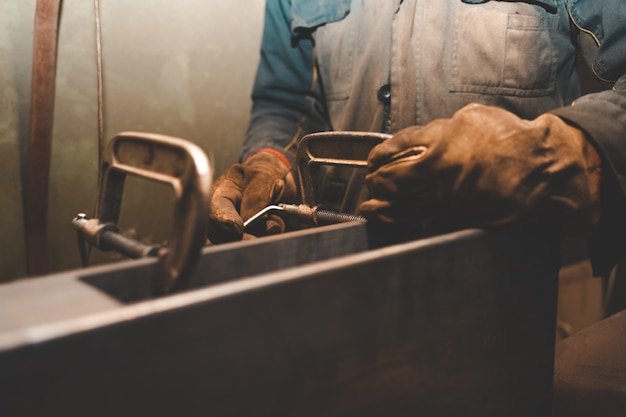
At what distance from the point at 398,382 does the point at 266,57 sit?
1.45 metres

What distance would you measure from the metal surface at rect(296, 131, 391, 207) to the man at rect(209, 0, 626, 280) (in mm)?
65

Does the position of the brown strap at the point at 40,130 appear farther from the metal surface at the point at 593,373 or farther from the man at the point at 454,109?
the metal surface at the point at 593,373

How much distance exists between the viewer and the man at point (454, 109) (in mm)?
747

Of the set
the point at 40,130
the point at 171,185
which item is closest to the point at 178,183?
the point at 171,185

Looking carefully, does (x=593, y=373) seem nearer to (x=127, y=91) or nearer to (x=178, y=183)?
(x=178, y=183)

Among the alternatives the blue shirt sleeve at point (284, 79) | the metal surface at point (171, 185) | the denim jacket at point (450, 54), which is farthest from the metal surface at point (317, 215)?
the blue shirt sleeve at point (284, 79)

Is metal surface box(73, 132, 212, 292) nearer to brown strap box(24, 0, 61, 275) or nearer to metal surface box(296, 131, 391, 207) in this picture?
metal surface box(296, 131, 391, 207)

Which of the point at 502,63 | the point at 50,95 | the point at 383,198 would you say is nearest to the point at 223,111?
the point at 50,95

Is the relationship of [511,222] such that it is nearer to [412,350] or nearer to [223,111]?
[412,350]

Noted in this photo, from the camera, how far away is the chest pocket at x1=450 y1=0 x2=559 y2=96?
1.40 metres

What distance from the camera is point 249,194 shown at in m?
1.29

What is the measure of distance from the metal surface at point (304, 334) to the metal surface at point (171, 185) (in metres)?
0.06

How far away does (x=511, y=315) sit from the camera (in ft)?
Result: 2.38

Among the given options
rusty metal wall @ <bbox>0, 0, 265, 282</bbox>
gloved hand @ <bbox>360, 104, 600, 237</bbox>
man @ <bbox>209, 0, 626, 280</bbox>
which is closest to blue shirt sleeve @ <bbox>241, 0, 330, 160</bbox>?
man @ <bbox>209, 0, 626, 280</bbox>
